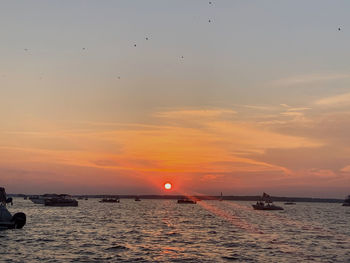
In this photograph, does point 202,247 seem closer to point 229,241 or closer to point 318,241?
point 229,241

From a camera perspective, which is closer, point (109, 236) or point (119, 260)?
point (119, 260)

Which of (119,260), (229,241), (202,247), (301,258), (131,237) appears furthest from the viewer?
(131,237)

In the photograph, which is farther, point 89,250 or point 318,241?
point 318,241

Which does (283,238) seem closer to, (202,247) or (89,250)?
(202,247)

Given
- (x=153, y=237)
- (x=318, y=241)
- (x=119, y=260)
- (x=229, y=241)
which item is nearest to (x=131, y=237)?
(x=153, y=237)

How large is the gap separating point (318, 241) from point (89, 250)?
34.9 metres

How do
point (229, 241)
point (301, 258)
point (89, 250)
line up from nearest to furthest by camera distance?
1. point (301, 258)
2. point (89, 250)
3. point (229, 241)

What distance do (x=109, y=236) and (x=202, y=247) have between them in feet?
62.8

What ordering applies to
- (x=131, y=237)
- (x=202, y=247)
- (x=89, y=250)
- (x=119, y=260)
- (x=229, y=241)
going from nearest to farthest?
(x=119, y=260) < (x=89, y=250) < (x=202, y=247) < (x=229, y=241) < (x=131, y=237)

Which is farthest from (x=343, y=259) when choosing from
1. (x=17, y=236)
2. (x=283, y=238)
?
(x=17, y=236)

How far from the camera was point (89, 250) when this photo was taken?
182 feet

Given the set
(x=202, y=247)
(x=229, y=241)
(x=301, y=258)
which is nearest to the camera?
(x=301, y=258)

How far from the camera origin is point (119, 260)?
48.5 meters

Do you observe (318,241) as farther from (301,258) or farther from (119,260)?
(119,260)
